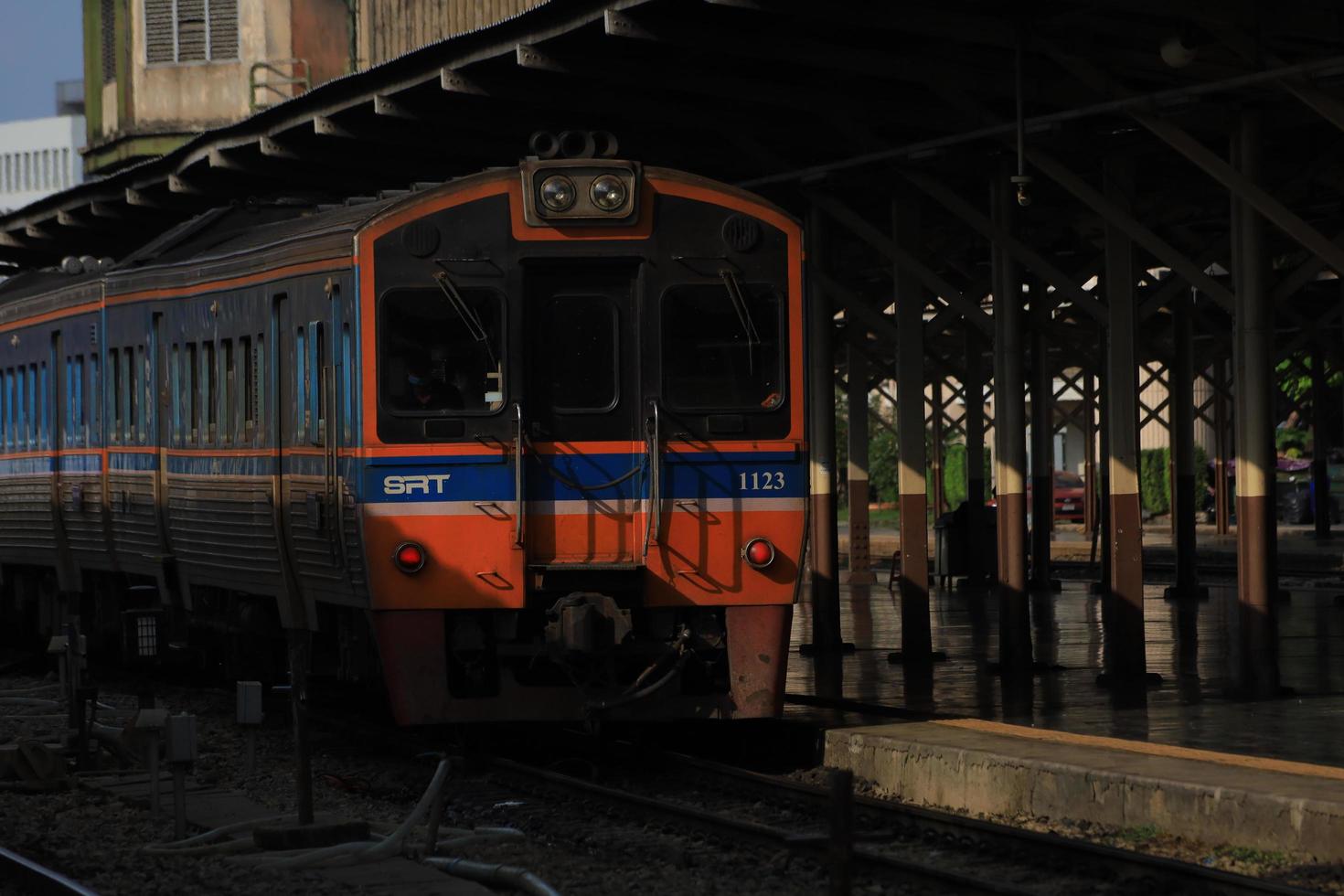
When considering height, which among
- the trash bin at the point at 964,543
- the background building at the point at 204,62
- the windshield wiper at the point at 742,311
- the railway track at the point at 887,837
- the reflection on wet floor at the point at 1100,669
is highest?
the background building at the point at 204,62

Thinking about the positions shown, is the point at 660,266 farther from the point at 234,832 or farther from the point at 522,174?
the point at 234,832

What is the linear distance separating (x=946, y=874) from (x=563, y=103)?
8.60m

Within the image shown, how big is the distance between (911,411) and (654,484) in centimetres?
616

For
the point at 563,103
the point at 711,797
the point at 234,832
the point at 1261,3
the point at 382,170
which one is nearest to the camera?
the point at 234,832

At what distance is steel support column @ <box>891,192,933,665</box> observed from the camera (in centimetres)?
1669

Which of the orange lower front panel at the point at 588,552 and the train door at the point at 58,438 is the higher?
the train door at the point at 58,438

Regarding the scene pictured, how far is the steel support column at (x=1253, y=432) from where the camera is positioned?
1351 cm

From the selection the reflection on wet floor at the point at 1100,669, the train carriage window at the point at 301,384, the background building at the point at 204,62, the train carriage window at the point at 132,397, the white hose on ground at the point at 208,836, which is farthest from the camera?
the background building at the point at 204,62

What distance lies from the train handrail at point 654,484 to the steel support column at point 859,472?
10.4m

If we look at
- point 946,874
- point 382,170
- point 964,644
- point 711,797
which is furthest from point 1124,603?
point 382,170

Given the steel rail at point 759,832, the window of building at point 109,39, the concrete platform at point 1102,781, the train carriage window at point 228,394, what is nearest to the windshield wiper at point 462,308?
the steel rail at point 759,832

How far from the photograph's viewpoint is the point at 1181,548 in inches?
→ 916

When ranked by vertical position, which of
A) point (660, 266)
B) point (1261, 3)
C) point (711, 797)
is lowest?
point (711, 797)

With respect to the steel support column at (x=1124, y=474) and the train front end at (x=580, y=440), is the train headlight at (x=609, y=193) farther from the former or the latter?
the steel support column at (x=1124, y=474)
